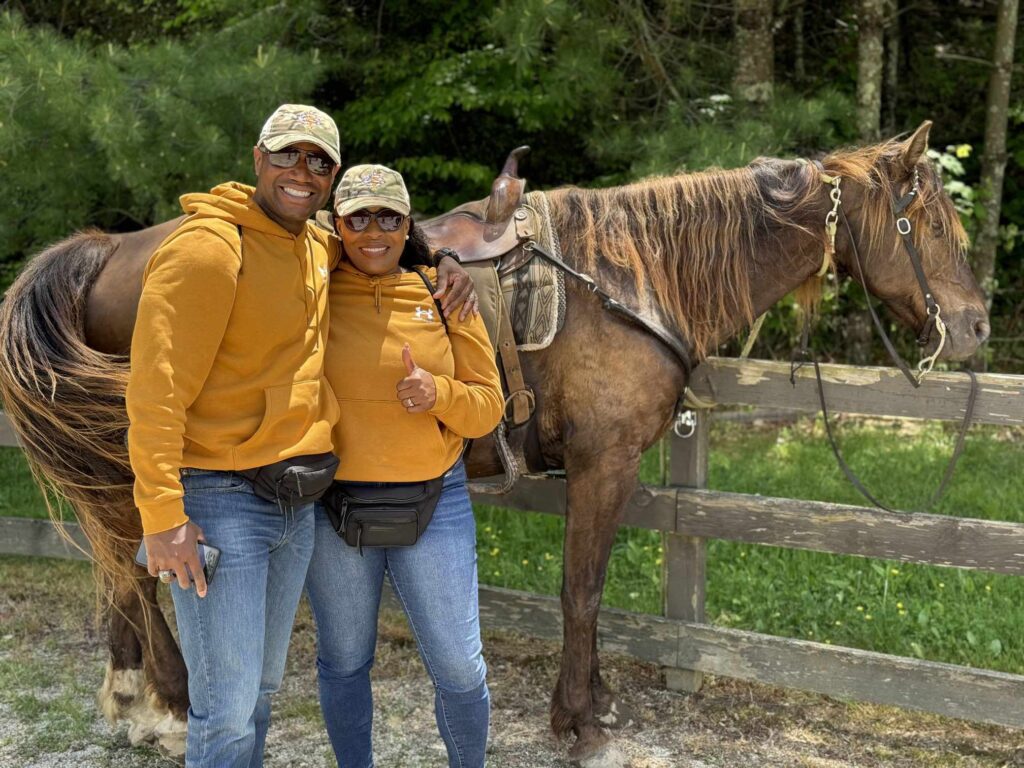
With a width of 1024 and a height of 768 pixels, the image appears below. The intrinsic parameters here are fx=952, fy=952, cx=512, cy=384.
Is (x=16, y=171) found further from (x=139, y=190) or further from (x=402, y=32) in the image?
(x=402, y=32)

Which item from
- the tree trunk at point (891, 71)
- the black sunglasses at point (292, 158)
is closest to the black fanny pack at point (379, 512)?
the black sunglasses at point (292, 158)

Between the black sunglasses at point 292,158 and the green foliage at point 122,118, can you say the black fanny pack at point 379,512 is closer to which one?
the black sunglasses at point 292,158

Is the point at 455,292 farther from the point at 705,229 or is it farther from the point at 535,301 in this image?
the point at 705,229

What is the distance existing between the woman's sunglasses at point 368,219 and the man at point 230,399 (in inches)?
4.5

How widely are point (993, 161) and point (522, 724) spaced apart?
19.5 ft

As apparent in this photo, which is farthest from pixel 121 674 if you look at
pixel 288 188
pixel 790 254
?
pixel 790 254

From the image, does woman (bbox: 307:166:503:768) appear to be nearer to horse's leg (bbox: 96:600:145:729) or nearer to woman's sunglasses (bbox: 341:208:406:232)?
woman's sunglasses (bbox: 341:208:406:232)

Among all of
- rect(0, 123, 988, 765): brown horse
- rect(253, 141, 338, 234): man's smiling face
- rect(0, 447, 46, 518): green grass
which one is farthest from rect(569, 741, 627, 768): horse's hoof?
rect(0, 447, 46, 518): green grass

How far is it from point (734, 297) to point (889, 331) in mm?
5728

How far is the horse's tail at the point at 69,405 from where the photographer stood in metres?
2.63

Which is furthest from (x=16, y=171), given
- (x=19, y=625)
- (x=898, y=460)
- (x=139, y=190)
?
(x=898, y=460)

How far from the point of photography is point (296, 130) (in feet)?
6.44

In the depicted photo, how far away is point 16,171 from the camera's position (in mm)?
4898

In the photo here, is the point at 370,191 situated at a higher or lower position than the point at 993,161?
lower
